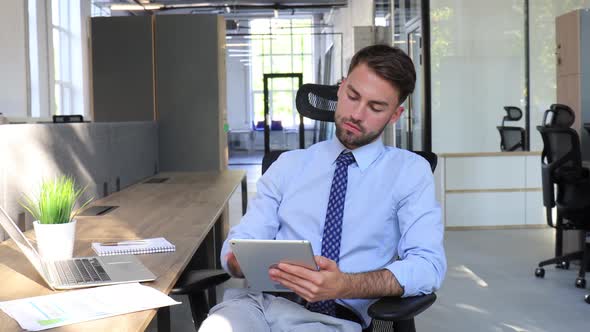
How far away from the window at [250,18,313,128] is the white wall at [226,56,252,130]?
134 inches

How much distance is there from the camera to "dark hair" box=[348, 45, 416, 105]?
7.12 feet

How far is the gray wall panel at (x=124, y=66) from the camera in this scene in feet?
20.0

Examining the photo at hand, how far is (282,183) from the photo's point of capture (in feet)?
7.73

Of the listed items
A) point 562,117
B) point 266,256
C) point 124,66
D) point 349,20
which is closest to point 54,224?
point 266,256

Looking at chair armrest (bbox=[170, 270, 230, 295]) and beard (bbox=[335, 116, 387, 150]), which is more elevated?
beard (bbox=[335, 116, 387, 150])

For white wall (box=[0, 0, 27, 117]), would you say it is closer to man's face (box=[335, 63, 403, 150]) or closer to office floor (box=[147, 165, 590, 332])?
office floor (box=[147, 165, 590, 332])

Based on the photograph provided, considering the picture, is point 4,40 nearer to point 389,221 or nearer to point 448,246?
point 448,246

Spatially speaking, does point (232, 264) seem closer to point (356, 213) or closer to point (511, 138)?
point (356, 213)

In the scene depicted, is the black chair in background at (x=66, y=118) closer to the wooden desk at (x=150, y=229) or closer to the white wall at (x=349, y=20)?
the wooden desk at (x=150, y=229)

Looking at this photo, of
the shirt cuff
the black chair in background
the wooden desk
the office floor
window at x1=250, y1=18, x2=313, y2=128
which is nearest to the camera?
the wooden desk

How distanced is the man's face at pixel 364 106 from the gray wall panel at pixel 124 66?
409cm

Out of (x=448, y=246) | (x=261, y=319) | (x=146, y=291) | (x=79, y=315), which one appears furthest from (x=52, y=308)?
(x=448, y=246)

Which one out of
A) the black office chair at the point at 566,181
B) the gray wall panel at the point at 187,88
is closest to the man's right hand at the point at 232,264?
the black office chair at the point at 566,181

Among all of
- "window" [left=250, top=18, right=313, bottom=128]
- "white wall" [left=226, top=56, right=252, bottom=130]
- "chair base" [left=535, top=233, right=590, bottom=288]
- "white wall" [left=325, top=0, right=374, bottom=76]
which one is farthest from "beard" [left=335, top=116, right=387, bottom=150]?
"white wall" [left=226, top=56, right=252, bottom=130]
